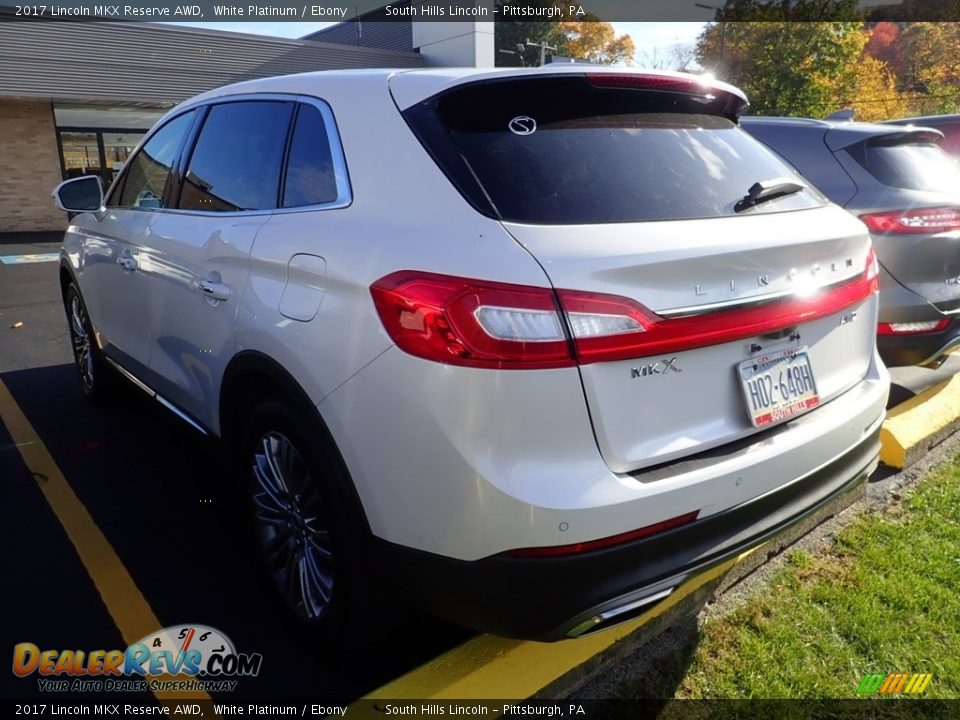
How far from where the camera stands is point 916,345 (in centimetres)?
409

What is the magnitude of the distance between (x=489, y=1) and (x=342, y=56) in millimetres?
5102

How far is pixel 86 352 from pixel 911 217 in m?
5.04

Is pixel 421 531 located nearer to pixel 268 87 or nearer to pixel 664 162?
pixel 664 162

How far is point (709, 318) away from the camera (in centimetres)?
195

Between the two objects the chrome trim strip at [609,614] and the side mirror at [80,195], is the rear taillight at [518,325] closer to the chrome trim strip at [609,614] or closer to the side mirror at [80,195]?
the chrome trim strip at [609,614]

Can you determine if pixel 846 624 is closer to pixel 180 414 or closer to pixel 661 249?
pixel 661 249

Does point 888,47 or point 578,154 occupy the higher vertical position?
point 888,47

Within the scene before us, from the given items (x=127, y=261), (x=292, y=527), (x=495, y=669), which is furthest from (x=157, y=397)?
(x=495, y=669)

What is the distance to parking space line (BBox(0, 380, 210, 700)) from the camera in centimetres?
270

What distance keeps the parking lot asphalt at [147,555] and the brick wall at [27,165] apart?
15409 mm

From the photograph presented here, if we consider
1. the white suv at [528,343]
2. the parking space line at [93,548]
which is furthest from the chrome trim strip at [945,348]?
the parking space line at [93,548]

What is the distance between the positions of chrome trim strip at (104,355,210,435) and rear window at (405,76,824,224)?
1.73 metres

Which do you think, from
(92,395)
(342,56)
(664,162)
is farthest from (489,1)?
(664,162)

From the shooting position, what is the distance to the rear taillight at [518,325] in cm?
178
